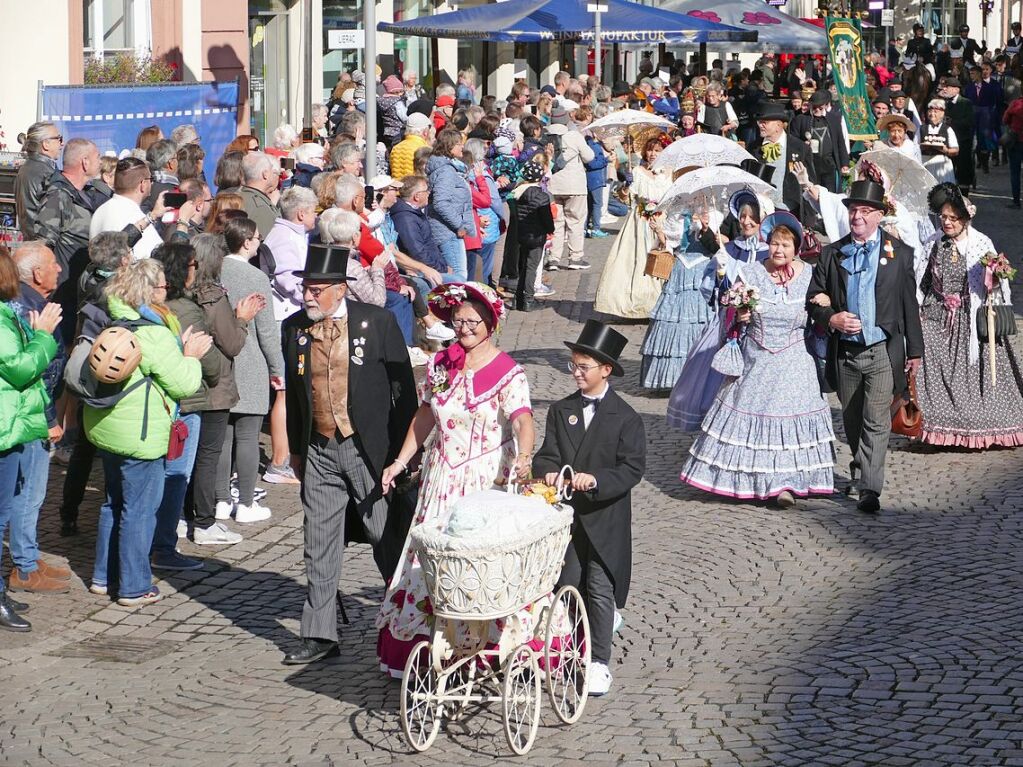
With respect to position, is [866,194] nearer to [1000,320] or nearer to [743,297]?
[743,297]

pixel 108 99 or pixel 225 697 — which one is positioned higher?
pixel 108 99

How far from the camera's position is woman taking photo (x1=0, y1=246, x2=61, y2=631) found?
26.6ft

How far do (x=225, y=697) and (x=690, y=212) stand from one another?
772 cm

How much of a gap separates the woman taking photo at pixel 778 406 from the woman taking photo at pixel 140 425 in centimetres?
355

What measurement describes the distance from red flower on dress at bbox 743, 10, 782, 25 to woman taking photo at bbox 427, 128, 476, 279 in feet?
57.5

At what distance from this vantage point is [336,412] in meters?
7.54

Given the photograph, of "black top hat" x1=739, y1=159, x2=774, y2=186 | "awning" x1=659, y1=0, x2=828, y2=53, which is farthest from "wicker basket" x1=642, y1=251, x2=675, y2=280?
"awning" x1=659, y1=0, x2=828, y2=53

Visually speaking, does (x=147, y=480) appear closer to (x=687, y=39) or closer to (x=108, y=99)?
(x=108, y=99)

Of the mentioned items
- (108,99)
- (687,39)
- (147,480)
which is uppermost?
Answer: (687,39)

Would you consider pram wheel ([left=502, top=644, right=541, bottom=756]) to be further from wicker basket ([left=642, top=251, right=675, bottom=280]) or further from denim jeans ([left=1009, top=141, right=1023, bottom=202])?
denim jeans ([left=1009, top=141, right=1023, bottom=202])

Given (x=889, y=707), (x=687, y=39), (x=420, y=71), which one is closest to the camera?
(x=889, y=707)

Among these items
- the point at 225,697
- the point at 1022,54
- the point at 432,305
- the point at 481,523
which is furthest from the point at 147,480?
the point at 1022,54

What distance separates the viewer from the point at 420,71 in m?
34.2

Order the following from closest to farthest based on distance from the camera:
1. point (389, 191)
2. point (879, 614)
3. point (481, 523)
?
point (481, 523) → point (879, 614) → point (389, 191)
